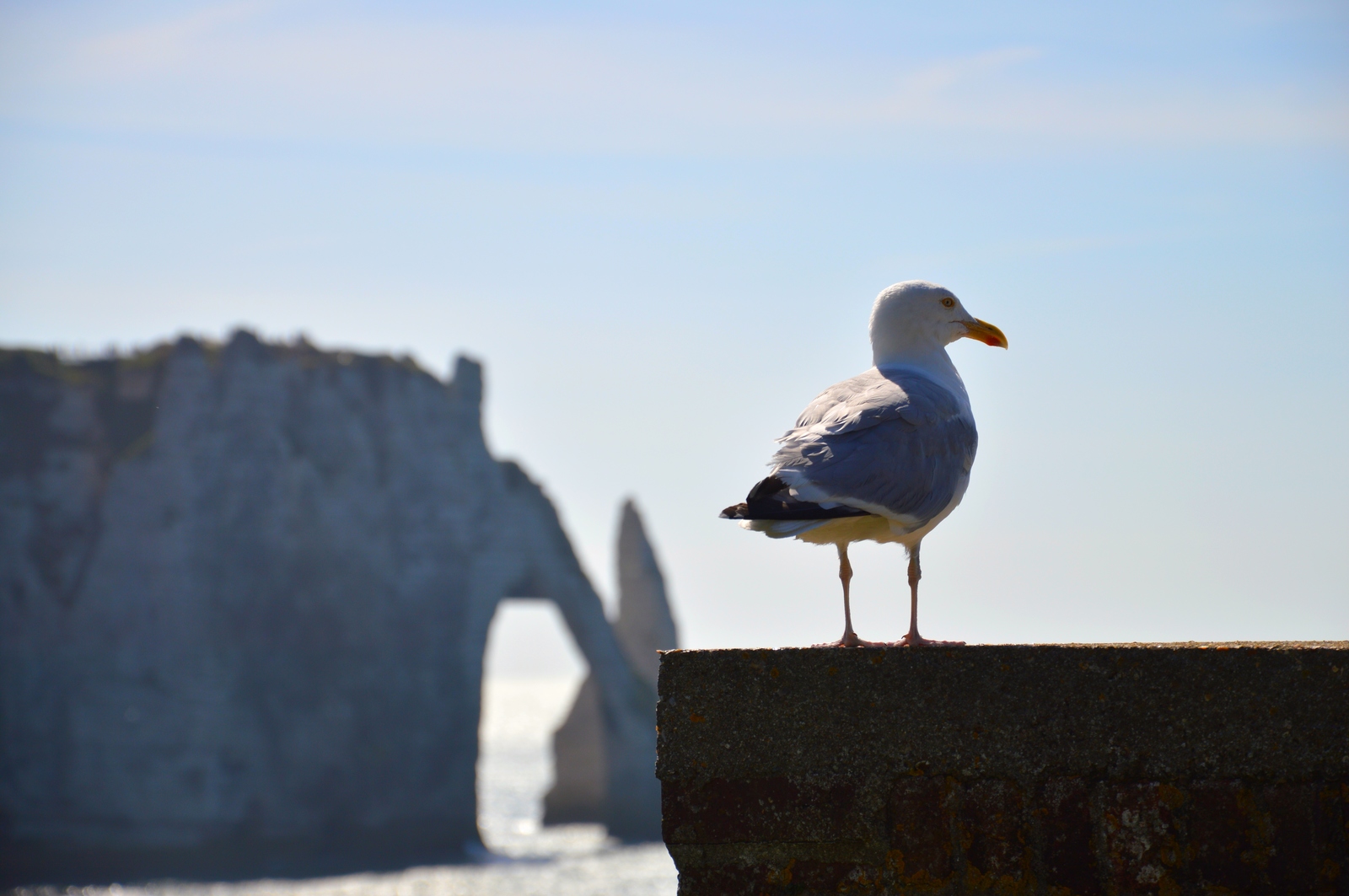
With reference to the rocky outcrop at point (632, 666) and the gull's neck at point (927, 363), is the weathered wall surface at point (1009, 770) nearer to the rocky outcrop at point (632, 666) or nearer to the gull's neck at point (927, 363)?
the gull's neck at point (927, 363)

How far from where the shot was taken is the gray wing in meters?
4.88

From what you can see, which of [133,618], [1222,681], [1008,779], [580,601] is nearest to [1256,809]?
[1222,681]

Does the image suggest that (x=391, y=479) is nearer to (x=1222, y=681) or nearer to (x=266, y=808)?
(x=266, y=808)

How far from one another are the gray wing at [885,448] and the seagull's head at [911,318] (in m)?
0.48

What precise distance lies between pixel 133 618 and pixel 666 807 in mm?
66162

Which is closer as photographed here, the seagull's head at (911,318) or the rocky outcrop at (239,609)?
the seagull's head at (911,318)

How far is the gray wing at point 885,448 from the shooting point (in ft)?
16.0

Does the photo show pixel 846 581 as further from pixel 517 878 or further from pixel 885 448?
pixel 517 878

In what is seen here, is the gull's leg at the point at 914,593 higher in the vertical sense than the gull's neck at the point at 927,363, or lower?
lower

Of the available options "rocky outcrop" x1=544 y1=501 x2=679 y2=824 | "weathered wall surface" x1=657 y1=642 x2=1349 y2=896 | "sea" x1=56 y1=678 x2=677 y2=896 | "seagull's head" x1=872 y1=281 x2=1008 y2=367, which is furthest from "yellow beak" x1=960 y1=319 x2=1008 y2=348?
"rocky outcrop" x1=544 y1=501 x2=679 y2=824

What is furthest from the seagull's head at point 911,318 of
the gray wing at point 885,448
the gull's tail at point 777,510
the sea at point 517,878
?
the sea at point 517,878

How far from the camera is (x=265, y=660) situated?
67.1 meters

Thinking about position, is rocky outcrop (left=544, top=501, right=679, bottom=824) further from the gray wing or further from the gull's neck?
the gray wing

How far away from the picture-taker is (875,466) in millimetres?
5023
